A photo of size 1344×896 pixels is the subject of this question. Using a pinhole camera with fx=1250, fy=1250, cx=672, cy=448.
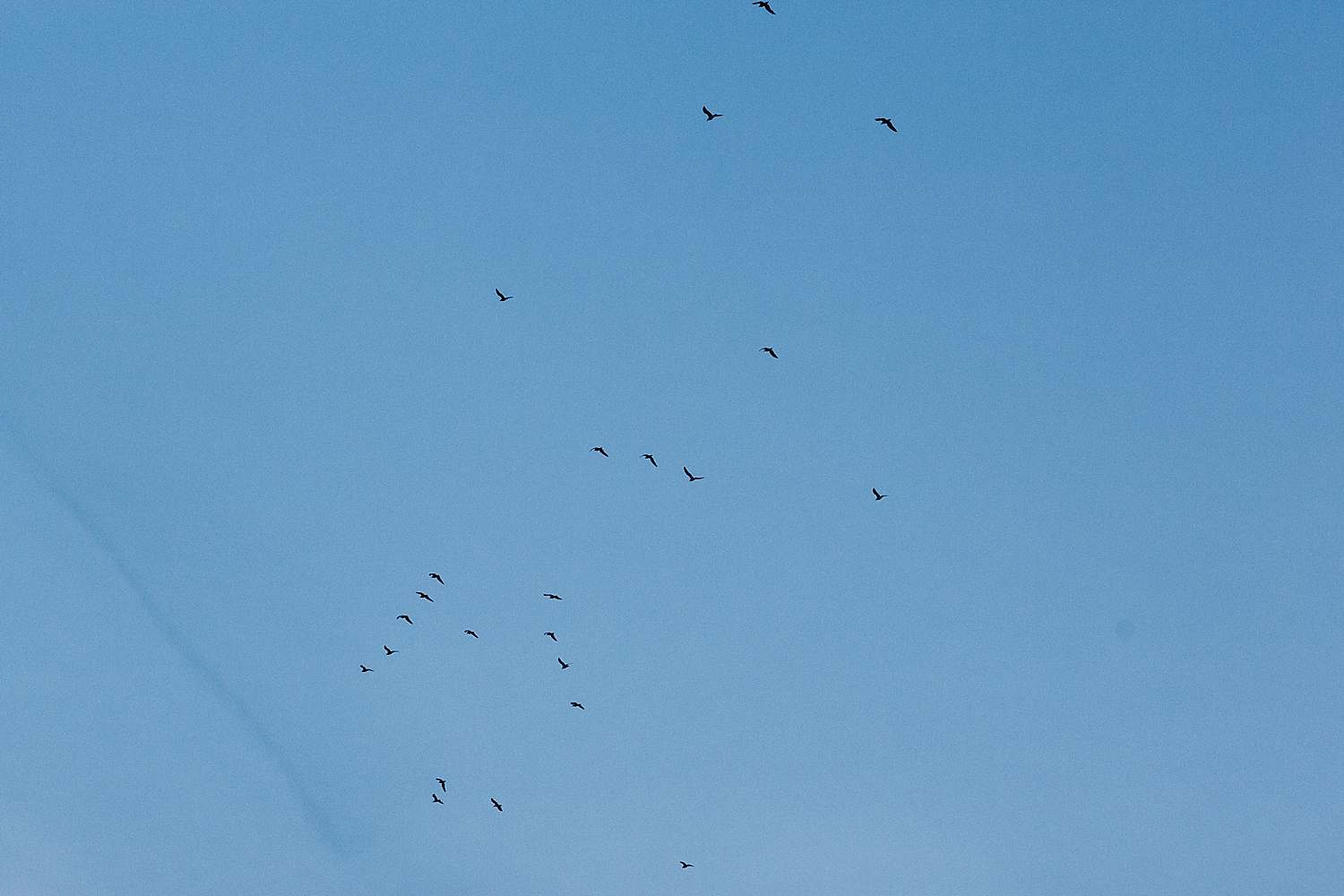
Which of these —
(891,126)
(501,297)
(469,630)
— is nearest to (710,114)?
(891,126)

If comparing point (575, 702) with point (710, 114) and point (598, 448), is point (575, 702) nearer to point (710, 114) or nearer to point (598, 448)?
point (598, 448)

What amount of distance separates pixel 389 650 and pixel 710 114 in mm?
60894

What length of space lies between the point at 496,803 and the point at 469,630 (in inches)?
687

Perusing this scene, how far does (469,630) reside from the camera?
11944 centimetres

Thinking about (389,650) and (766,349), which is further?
(389,650)

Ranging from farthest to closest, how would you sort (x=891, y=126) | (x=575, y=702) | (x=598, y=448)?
(x=575, y=702), (x=598, y=448), (x=891, y=126)

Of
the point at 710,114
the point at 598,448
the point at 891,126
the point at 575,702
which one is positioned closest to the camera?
the point at 891,126

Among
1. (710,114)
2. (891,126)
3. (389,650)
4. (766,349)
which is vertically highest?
(891,126)

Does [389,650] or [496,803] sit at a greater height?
[389,650]

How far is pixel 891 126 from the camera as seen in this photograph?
258 ft

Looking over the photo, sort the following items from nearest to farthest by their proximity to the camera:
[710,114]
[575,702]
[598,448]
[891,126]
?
[891,126]
[710,114]
[598,448]
[575,702]

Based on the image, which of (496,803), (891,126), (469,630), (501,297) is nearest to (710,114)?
(891,126)

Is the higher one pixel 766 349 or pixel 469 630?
pixel 766 349

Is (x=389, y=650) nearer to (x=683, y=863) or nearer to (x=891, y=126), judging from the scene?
(x=683, y=863)
